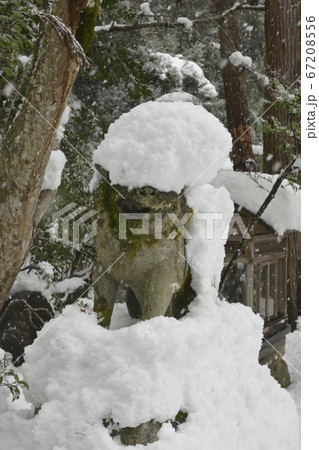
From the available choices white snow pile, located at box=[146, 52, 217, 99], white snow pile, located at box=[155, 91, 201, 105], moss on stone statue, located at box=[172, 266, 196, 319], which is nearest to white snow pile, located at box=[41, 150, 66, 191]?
white snow pile, located at box=[155, 91, 201, 105]

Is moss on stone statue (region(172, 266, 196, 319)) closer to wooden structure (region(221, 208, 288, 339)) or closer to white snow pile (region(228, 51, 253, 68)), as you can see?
wooden structure (region(221, 208, 288, 339))

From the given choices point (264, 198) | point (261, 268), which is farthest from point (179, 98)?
point (261, 268)

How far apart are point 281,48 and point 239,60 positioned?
70 centimetres

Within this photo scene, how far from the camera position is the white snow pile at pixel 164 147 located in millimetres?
3074

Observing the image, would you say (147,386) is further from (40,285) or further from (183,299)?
(40,285)

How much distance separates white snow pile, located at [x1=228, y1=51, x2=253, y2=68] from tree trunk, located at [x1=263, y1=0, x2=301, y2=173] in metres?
0.33

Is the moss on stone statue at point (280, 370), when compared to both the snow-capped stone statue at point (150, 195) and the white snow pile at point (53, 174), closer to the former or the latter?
the snow-capped stone statue at point (150, 195)

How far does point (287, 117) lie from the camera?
736 centimetres

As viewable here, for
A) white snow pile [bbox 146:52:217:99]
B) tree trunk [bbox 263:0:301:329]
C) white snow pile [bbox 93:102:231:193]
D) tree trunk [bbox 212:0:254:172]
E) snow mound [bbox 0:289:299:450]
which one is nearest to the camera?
snow mound [bbox 0:289:299:450]

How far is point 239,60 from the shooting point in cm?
762

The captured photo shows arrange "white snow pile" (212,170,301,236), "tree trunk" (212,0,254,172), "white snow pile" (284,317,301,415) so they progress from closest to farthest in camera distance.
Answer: "white snow pile" (212,170,301,236), "white snow pile" (284,317,301,415), "tree trunk" (212,0,254,172)

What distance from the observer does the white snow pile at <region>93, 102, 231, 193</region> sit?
121 inches

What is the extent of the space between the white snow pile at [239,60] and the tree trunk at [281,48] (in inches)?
13.1

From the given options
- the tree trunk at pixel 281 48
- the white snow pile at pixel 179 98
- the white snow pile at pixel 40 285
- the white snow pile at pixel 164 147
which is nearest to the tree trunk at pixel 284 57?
the tree trunk at pixel 281 48
